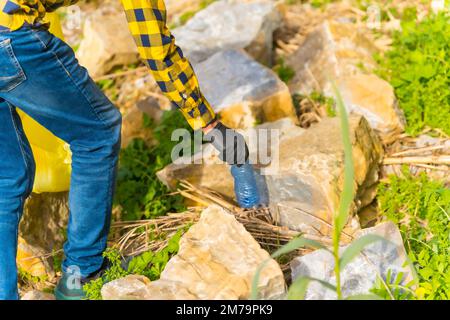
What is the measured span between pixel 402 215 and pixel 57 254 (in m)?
1.70

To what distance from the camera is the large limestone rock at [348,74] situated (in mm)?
4297

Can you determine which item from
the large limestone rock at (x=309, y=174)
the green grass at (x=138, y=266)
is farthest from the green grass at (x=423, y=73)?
the green grass at (x=138, y=266)

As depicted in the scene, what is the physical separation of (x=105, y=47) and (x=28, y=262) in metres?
2.02

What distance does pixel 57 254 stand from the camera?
3.90 metres

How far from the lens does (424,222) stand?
146 inches

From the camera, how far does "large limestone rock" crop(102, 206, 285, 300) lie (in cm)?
278

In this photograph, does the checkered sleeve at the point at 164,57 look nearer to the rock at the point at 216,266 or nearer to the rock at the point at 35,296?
the rock at the point at 216,266

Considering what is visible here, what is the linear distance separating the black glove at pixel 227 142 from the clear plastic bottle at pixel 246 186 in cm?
8

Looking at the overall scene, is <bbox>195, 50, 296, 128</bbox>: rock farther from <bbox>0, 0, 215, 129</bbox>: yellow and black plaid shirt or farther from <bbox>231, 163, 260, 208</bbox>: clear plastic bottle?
<bbox>0, 0, 215, 129</bbox>: yellow and black plaid shirt

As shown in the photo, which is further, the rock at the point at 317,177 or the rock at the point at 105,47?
the rock at the point at 105,47

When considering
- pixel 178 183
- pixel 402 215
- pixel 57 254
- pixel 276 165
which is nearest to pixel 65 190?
pixel 57 254

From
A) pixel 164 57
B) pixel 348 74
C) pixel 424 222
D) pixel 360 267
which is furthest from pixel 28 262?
pixel 348 74

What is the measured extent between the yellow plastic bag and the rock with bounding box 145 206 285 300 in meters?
0.89

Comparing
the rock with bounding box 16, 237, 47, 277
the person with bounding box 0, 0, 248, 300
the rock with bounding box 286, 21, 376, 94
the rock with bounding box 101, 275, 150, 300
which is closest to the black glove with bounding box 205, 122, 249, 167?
the person with bounding box 0, 0, 248, 300
